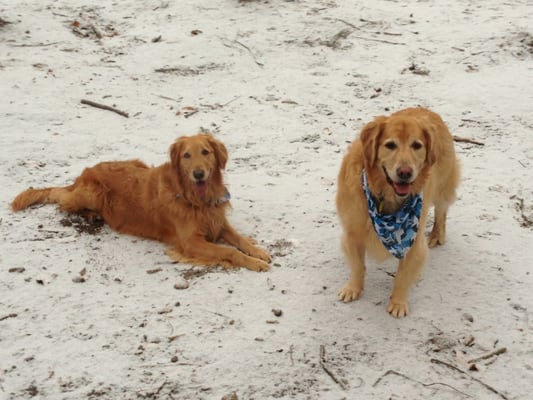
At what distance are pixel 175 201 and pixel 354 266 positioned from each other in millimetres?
1762

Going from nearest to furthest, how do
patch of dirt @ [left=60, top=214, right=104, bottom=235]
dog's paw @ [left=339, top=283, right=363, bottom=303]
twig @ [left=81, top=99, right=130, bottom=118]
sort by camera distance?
dog's paw @ [left=339, top=283, right=363, bottom=303], patch of dirt @ [left=60, top=214, right=104, bottom=235], twig @ [left=81, top=99, right=130, bottom=118]

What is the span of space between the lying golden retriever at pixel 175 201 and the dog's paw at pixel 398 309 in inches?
42.4

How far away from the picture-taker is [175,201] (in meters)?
4.72

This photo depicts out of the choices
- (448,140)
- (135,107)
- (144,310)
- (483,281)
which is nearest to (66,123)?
(135,107)

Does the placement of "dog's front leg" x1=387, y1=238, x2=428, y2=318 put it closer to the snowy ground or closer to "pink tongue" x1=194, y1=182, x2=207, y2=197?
the snowy ground

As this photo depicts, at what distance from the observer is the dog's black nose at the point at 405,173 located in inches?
124

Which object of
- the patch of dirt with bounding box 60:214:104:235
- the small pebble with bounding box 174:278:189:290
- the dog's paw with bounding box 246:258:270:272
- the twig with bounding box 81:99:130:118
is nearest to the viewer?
the small pebble with bounding box 174:278:189:290

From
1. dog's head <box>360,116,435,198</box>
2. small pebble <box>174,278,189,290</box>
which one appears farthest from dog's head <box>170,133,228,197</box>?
dog's head <box>360,116,435,198</box>

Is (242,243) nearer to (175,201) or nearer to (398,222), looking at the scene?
(175,201)

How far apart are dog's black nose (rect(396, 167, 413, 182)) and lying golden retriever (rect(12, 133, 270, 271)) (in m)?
1.54

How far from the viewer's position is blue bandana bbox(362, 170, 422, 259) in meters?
3.47

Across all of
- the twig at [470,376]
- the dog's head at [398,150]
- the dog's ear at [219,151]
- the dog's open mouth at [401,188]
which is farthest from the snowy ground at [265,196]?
the dog's head at [398,150]

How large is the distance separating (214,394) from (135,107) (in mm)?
5117

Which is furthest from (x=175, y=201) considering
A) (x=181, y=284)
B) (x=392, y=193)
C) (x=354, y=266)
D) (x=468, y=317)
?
(x=468, y=317)
